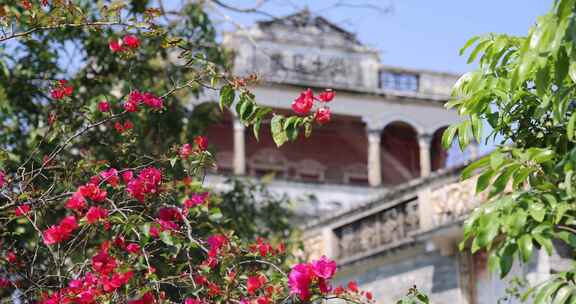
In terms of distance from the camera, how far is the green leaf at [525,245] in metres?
5.02

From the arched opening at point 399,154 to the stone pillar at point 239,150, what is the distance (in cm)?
456

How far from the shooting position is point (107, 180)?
279 inches

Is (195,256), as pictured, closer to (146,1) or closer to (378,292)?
(146,1)

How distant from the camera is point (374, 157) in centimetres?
3198

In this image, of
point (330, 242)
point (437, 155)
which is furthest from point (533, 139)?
point (437, 155)

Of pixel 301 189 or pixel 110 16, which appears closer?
pixel 110 16

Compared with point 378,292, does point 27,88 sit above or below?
above

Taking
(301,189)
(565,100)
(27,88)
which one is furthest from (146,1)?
(301,189)

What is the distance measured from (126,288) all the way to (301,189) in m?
A: 22.6

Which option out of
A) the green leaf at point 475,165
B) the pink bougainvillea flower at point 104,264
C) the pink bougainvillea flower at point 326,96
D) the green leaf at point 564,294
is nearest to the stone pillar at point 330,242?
the pink bougainvillea flower at point 104,264

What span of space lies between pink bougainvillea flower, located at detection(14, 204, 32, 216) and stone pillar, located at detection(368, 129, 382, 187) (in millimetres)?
24637

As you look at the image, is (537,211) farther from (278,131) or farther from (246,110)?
(246,110)

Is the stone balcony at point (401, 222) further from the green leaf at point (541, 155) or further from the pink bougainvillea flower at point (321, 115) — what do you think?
the green leaf at point (541, 155)

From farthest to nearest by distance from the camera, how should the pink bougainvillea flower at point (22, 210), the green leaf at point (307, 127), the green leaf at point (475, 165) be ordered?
1. the pink bougainvillea flower at point (22, 210)
2. the green leaf at point (307, 127)
3. the green leaf at point (475, 165)
